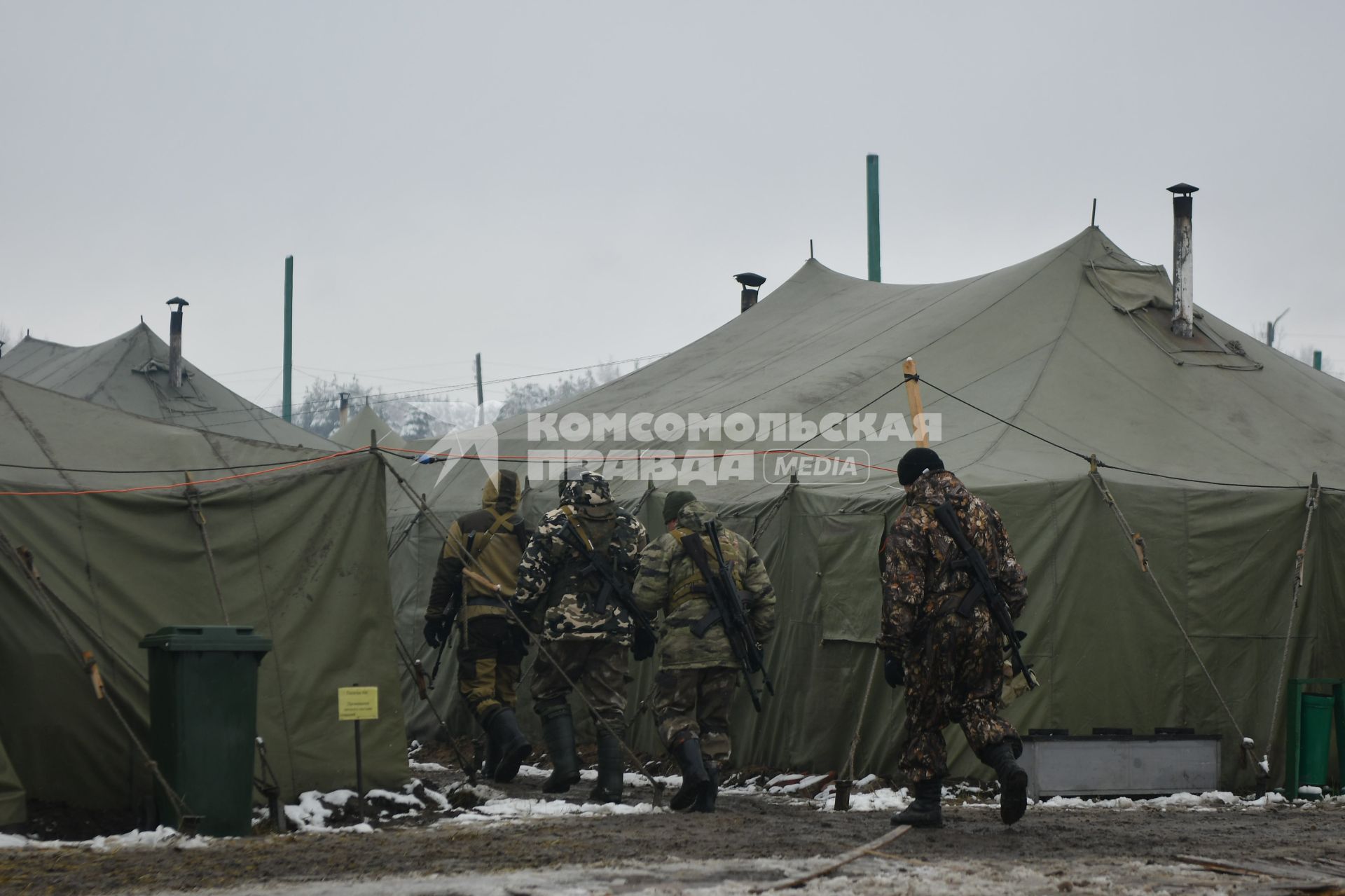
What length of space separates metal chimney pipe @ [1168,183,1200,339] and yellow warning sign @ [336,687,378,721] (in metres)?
6.83

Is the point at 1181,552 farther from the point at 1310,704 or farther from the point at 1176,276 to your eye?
the point at 1176,276

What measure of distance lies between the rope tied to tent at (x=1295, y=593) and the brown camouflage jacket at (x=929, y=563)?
8.57 ft

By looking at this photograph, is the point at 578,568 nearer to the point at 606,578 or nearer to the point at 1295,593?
the point at 606,578

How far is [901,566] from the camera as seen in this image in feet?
22.9

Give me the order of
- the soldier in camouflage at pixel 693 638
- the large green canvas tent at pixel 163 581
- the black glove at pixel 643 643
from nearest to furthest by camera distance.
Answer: the large green canvas tent at pixel 163 581
the soldier in camouflage at pixel 693 638
the black glove at pixel 643 643

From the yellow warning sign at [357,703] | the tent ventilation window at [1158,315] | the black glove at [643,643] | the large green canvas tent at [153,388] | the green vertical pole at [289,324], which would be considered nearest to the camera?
the yellow warning sign at [357,703]

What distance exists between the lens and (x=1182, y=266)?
446 inches

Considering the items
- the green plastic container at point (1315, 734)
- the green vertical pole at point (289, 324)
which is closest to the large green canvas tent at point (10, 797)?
the green plastic container at point (1315, 734)

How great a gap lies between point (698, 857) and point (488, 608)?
3.75 m

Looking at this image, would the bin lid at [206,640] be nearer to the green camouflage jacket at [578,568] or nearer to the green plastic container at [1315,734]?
the green camouflage jacket at [578,568]

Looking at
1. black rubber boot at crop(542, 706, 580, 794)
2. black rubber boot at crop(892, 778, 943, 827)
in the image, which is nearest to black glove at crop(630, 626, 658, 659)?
black rubber boot at crop(542, 706, 580, 794)

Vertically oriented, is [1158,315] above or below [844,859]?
above

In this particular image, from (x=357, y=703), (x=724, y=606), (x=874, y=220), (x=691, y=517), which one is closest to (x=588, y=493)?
(x=691, y=517)

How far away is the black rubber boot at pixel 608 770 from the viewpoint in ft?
27.3
